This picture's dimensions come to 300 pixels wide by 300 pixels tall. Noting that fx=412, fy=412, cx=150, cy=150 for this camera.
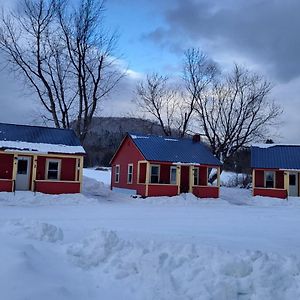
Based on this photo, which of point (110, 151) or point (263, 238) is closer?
point (263, 238)

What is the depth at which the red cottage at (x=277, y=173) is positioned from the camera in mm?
33156

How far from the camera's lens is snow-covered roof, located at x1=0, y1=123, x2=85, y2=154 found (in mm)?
26119

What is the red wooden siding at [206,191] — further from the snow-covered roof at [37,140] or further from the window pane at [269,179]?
the snow-covered roof at [37,140]

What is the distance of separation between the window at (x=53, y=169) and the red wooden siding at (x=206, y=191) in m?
10.3

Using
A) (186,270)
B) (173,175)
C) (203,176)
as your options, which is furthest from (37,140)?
(186,270)

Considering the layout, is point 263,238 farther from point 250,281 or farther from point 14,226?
point 14,226

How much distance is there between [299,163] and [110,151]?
67505mm

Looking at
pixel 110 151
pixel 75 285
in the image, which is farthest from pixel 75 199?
pixel 110 151

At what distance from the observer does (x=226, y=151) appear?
47281 mm

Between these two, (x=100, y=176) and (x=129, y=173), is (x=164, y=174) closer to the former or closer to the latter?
(x=129, y=173)

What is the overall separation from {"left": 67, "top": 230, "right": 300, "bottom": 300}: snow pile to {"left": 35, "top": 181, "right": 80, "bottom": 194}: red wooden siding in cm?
1815

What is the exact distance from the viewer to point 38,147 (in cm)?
2656

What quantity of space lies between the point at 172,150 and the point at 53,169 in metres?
9.34

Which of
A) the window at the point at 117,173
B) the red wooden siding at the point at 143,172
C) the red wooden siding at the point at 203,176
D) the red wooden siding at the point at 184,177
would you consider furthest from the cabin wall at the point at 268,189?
the window at the point at 117,173
